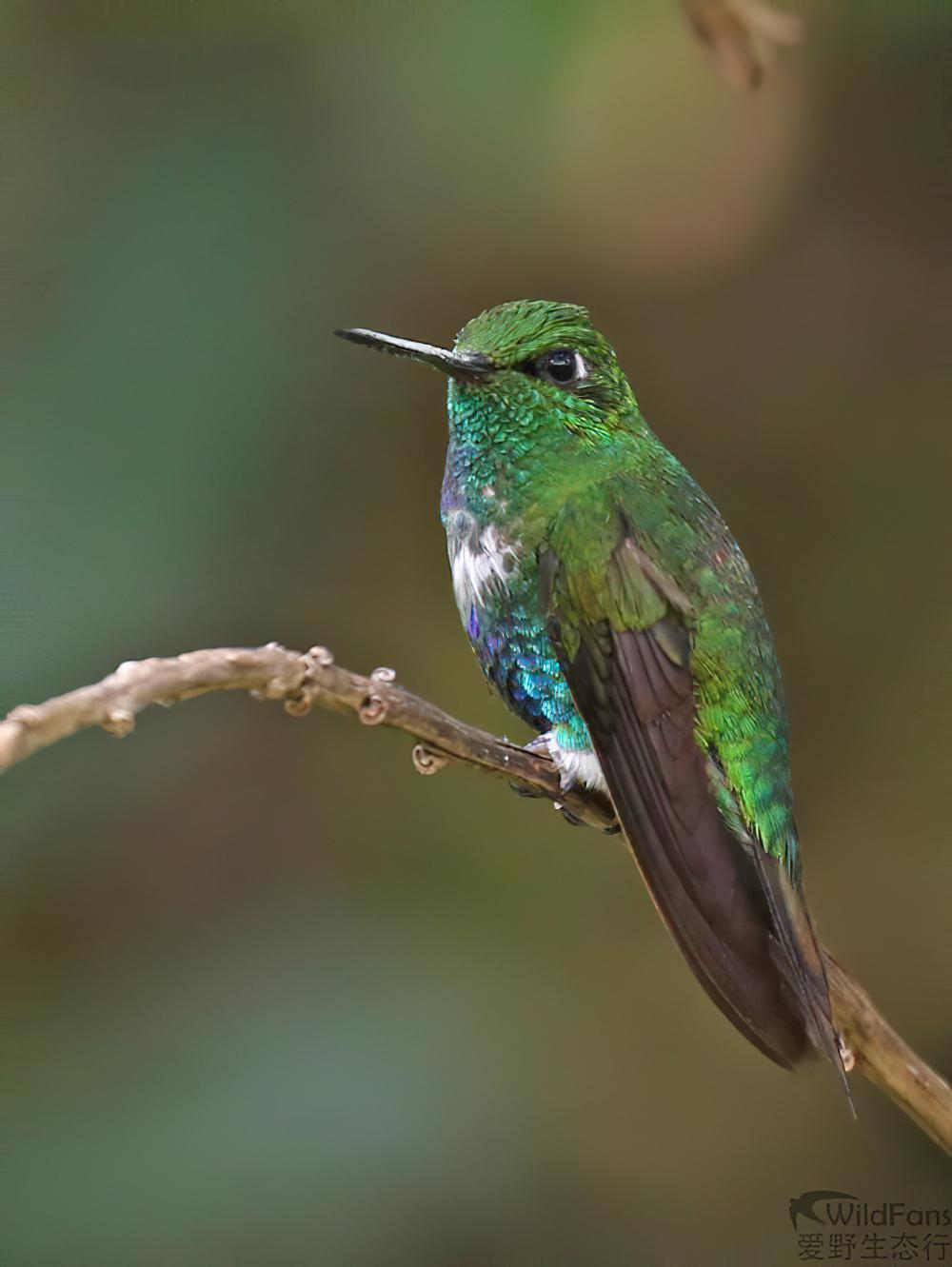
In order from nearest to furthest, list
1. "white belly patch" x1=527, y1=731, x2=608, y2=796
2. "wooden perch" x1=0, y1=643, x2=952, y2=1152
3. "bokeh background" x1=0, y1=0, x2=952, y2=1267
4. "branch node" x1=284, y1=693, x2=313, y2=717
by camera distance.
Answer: "wooden perch" x1=0, y1=643, x2=952, y2=1152 → "branch node" x1=284, y1=693, x2=313, y2=717 → "white belly patch" x1=527, y1=731, x2=608, y2=796 → "bokeh background" x1=0, y1=0, x2=952, y2=1267

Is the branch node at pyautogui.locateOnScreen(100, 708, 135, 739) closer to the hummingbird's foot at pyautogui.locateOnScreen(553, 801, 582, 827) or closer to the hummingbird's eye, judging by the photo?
the hummingbird's foot at pyautogui.locateOnScreen(553, 801, 582, 827)

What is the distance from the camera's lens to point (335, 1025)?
249 centimetres

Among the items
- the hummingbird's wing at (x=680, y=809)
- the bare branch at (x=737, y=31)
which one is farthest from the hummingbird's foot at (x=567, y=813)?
the bare branch at (x=737, y=31)

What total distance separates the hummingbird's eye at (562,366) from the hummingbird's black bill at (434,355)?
83 mm

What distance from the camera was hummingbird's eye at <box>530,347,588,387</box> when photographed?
220 centimetres

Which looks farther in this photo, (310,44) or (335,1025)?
(310,44)

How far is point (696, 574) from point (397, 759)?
3.65 ft

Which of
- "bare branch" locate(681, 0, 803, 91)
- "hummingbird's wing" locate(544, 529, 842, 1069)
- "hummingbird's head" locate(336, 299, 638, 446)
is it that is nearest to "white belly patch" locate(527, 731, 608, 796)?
"hummingbird's wing" locate(544, 529, 842, 1069)

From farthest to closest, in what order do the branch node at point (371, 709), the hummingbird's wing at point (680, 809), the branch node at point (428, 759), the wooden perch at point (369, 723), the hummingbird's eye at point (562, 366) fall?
the hummingbird's eye at point (562, 366), the hummingbird's wing at point (680, 809), the branch node at point (428, 759), the branch node at point (371, 709), the wooden perch at point (369, 723)

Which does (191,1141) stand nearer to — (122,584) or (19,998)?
(19,998)

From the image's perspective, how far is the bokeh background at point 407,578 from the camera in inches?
97.7

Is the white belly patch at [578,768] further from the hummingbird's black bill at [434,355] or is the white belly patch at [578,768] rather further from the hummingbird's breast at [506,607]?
the hummingbird's black bill at [434,355]

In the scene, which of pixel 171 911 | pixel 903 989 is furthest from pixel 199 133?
pixel 903 989

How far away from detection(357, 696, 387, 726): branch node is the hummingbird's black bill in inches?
23.2
